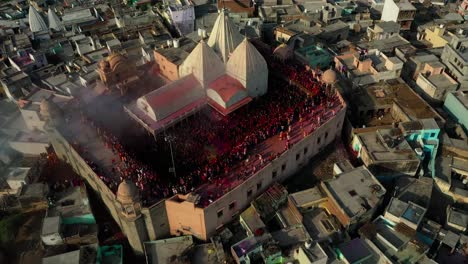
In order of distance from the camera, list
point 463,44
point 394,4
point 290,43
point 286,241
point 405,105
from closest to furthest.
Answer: point 286,241
point 405,105
point 463,44
point 290,43
point 394,4

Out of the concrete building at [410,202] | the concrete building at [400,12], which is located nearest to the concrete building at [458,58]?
the concrete building at [400,12]

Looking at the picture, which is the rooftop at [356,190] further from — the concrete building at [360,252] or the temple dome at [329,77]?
the temple dome at [329,77]

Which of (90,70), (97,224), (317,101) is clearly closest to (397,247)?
(317,101)

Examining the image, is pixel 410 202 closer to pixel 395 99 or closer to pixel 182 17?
pixel 395 99

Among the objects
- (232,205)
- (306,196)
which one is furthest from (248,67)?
(232,205)

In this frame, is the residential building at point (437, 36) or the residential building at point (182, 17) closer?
the residential building at point (437, 36)

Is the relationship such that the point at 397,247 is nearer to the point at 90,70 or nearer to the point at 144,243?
the point at 144,243
